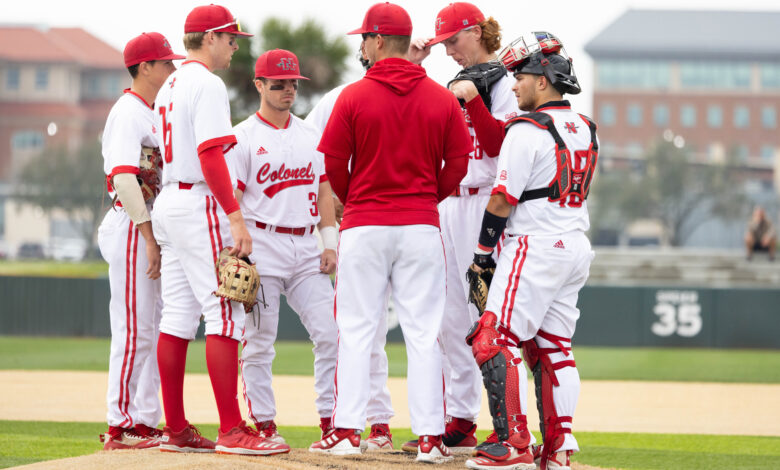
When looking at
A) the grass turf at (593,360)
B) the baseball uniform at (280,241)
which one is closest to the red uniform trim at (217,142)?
the baseball uniform at (280,241)

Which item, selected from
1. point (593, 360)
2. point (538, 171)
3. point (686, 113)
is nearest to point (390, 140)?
point (538, 171)

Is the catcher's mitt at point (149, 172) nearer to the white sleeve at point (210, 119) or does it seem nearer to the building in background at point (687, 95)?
the white sleeve at point (210, 119)

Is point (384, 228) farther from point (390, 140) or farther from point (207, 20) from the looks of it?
point (207, 20)

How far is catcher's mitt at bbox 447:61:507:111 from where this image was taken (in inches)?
212

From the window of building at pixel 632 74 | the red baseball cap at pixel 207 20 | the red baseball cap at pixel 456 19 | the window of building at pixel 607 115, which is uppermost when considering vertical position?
the window of building at pixel 632 74

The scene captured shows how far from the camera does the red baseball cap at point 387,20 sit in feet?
16.0

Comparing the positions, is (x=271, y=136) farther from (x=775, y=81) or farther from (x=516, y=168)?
(x=775, y=81)

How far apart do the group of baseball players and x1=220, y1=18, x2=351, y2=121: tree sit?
20.6 m

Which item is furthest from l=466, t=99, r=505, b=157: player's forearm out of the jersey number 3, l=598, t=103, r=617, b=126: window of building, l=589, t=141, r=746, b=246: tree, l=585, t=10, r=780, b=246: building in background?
l=585, t=10, r=780, b=246: building in background

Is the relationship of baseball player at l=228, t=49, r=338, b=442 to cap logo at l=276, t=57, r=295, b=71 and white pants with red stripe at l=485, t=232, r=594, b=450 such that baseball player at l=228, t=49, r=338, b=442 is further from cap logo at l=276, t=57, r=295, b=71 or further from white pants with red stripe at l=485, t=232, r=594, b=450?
white pants with red stripe at l=485, t=232, r=594, b=450

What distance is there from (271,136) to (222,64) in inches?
20.7

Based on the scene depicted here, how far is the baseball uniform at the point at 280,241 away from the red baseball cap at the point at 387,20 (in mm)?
1009

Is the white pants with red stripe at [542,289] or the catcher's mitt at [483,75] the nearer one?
the white pants with red stripe at [542,289]

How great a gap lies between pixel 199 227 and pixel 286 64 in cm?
115
